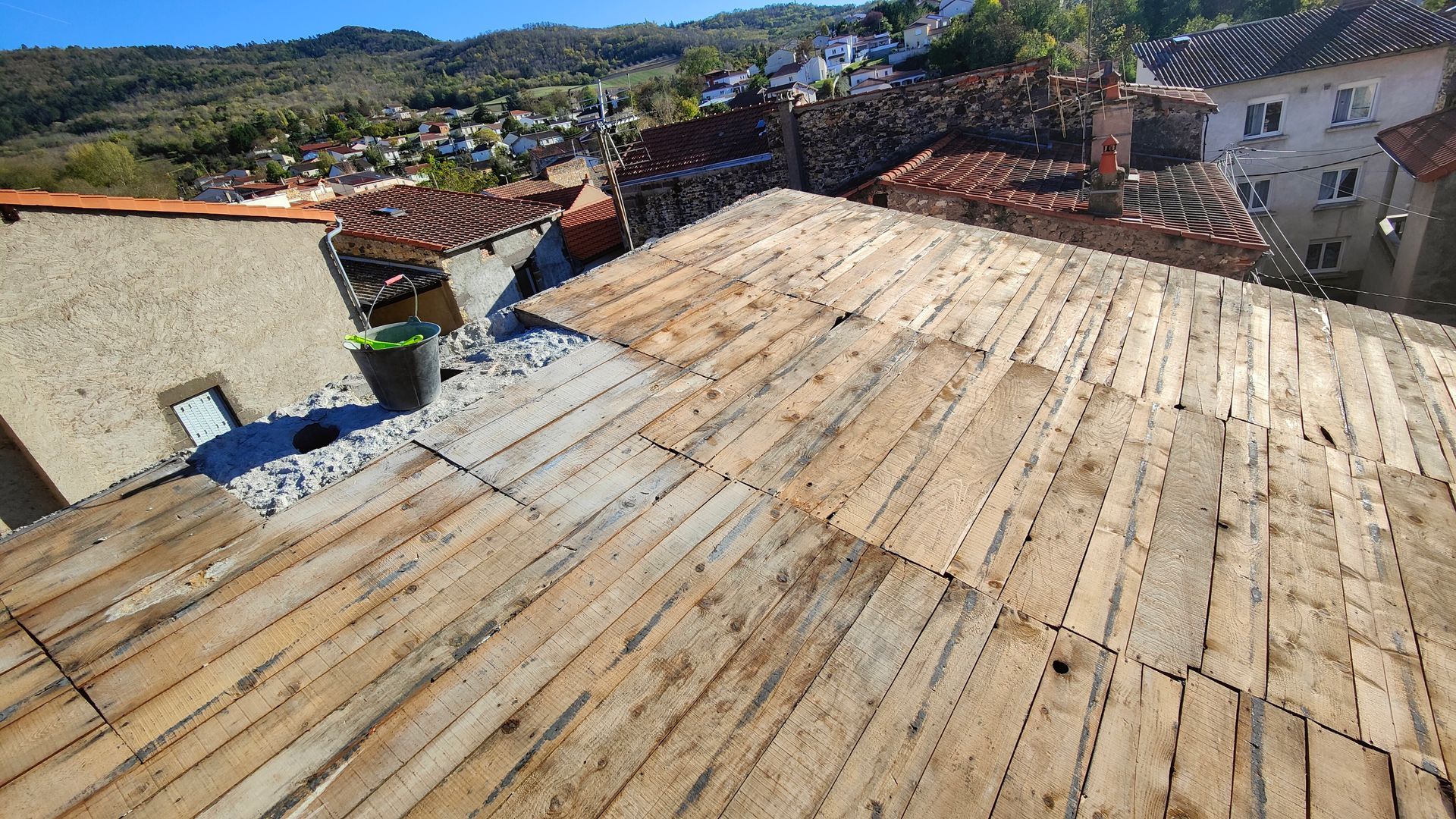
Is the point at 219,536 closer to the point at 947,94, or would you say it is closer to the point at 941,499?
the point at 941,499

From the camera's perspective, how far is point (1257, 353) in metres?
4.07

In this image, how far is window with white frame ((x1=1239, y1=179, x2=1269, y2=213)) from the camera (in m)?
17.1

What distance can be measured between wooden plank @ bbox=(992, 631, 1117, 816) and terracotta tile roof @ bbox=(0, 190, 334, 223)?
9905 millimetres

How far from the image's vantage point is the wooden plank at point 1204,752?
1733mm

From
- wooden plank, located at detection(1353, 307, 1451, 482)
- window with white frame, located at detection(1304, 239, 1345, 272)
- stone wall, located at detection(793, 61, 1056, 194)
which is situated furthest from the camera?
window with white frame, located at detection(1304, 239, 1345, 272)

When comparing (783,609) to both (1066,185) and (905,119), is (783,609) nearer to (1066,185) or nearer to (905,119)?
(1066,185)

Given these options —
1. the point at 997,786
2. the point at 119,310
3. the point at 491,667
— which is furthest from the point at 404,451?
the point at 119,310

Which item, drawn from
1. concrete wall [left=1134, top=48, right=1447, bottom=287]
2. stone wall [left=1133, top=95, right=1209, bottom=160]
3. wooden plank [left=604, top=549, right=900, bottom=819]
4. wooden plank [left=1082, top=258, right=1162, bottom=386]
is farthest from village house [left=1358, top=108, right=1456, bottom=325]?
wooden plank [left=604, top=549, right=900, bottom=819]

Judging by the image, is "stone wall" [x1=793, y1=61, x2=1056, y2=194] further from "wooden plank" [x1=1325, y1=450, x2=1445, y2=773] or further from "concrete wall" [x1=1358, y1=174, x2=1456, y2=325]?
"wooden plank" [x1=1325, y1=450, x2=1445, y2=773]

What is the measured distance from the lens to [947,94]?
40.7 feet

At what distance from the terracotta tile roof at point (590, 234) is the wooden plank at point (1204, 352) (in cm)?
1325

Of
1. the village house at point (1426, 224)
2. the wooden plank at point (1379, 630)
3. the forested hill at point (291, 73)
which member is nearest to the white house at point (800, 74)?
the village house at point (1426, 224)

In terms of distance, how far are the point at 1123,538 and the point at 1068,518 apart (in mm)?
207

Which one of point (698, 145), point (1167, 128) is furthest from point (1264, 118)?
point (698, 145)
